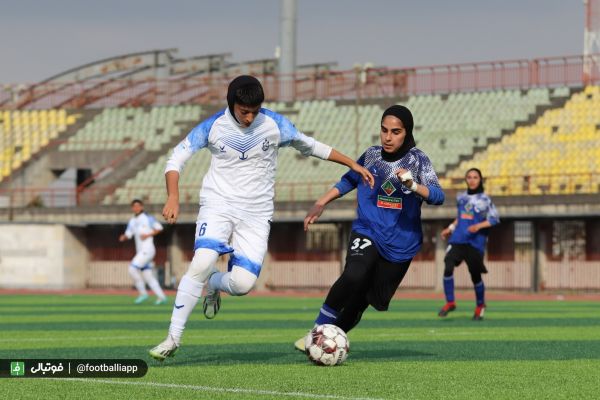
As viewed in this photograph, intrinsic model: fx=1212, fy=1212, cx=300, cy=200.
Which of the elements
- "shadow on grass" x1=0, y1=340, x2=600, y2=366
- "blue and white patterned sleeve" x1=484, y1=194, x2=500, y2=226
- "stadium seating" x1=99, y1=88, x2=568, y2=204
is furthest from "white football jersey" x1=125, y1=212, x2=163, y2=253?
"stadium seating" x1=99, y1=88, x2=568, y2=204

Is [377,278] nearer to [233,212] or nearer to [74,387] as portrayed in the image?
[233,212]

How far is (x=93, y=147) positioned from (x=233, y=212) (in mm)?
42274

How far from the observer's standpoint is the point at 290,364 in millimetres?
10711

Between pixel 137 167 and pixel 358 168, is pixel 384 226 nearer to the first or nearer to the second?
pixel 358 168

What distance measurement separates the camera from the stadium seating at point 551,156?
4216 centimetres

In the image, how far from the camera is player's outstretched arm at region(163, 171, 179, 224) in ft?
32.2

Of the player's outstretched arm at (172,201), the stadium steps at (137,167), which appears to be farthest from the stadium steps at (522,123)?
the player's outstretched arm at (172,201)

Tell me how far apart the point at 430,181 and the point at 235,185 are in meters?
1.73

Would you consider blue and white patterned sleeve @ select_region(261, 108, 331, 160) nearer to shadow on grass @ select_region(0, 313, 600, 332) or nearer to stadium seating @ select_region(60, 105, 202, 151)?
shadow on grass @ select_region(0, 313, 600, 332)

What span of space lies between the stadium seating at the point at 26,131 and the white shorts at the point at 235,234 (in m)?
43.1

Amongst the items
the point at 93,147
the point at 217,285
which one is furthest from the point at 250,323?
the point at 93,147

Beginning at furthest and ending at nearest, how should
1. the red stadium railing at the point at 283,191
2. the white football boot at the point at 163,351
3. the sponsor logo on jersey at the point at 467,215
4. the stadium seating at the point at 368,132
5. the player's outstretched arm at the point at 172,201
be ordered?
the stadium seating at the point at 368,132 < the red stadium railing at the point at 283,191 < the sponsor logo on jersey at the point at 467,215 < the white football boot at the point at 163,351 < the player's outstretched arm at the point at 172,201

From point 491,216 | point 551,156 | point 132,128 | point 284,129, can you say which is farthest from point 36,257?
point 284,129

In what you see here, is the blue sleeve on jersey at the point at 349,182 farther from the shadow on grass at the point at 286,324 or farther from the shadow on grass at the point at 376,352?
the shadow on grass at the point at 286,324
